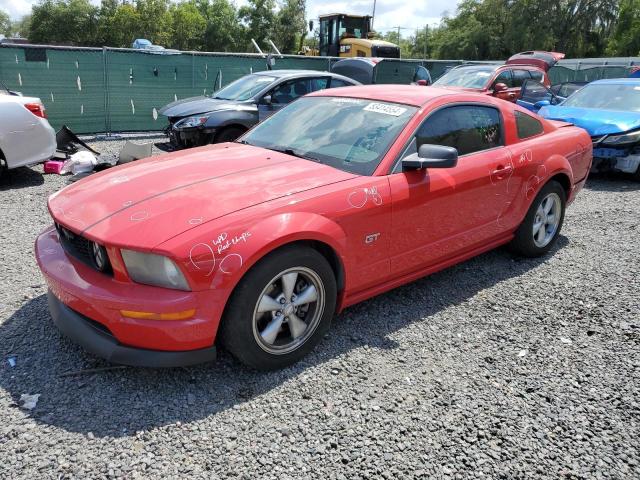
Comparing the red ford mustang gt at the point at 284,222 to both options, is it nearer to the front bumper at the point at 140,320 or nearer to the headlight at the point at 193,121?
the front bumper at the point at 140,320

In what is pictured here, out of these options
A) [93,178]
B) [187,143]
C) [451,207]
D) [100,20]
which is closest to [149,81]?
[187,143]

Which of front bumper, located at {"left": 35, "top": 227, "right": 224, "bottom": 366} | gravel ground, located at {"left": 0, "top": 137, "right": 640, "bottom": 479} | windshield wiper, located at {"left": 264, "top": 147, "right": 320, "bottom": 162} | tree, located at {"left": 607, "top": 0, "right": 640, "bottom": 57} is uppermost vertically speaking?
tree, located at {"left": 607, "top": 0, "right": 640, "bottom": 57}

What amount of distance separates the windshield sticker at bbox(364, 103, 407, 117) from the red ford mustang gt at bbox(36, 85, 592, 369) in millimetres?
13

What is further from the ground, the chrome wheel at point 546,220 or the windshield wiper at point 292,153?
the windshield wiper at point 292,153

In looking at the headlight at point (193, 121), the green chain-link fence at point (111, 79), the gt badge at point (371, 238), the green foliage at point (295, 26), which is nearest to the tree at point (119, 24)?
the green foliage at point (295, 26)

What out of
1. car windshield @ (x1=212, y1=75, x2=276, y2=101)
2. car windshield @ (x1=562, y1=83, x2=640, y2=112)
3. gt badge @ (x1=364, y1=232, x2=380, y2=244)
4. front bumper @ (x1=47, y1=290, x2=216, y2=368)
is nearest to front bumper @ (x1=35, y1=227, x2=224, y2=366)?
front bumper @ (x1=47, y1=290, x2=216, y2=368)

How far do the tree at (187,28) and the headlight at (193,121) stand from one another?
58752mm

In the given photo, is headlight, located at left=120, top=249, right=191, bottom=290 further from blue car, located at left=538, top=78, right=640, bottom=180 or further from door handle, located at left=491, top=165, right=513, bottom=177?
blue car, located at left=538, top=78, right=640, bottom=180

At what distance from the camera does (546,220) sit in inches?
190

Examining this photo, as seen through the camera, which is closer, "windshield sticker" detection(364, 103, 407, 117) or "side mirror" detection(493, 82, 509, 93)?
"windshield sticker" detection(364, 103, 407, 117)

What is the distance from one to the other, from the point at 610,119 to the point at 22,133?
332 inches

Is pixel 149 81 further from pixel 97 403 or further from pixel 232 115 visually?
pixel 97 403

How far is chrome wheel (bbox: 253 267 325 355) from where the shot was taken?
286 cm

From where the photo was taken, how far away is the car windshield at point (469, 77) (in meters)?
10.7
